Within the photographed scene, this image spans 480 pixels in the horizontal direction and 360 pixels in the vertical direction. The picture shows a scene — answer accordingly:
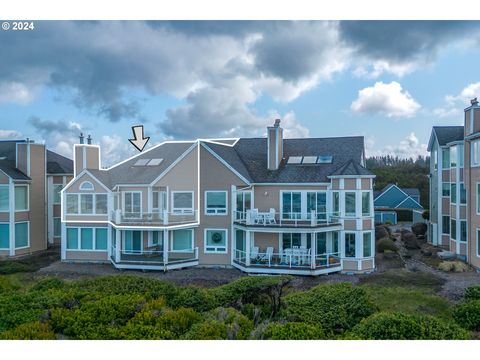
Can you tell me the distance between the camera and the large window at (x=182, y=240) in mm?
13461

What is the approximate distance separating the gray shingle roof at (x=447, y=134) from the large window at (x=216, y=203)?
344 inches

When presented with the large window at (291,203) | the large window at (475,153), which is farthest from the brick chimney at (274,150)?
the large window at (475,153)

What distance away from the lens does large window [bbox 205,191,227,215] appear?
13.6m

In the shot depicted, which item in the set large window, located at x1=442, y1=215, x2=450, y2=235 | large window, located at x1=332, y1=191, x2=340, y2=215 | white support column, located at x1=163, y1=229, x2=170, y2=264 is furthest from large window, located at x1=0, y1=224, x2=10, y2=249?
large window, located at x1=442, y1=215, x2=450, y2=235

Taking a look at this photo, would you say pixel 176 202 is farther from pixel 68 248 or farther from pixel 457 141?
pixel 457 141

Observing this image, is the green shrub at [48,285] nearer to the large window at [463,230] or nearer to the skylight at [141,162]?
the skylight at [141,162]

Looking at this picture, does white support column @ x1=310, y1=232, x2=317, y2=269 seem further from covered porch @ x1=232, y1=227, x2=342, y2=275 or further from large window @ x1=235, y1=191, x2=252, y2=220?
large window @ x1=235, y1=191, x2=252, y2=220

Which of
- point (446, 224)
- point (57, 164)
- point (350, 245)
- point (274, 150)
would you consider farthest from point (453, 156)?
point (57, 164)

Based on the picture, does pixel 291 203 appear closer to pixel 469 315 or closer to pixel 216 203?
pixel 216 203

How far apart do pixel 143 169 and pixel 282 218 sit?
4984 mm

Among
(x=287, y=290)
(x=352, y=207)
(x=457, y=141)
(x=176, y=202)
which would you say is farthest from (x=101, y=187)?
(x=457, y=141)

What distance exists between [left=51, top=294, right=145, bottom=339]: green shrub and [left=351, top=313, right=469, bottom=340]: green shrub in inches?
167

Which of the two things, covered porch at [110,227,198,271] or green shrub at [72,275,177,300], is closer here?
green shrub at [72,275,177,300]

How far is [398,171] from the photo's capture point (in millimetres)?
11500
